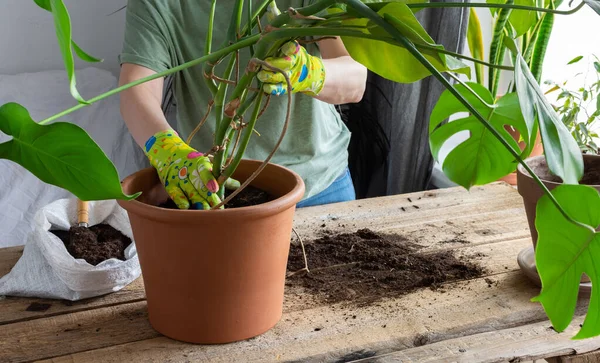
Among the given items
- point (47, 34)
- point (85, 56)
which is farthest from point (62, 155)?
point (47, 34)

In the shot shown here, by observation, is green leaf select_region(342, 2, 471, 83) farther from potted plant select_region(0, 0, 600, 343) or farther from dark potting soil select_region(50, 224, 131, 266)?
dark potting soil select_region(50, 224, 131, 266)

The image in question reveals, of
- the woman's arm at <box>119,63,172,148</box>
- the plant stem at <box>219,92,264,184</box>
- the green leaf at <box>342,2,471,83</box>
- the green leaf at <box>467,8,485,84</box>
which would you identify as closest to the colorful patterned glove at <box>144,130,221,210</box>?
the plant stem at <box>219,92,264,184</box>

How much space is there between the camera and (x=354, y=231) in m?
1.20

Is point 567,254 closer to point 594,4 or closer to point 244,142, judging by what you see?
point 594,4

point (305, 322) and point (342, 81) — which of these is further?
point (342, 81)

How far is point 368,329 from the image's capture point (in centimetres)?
88

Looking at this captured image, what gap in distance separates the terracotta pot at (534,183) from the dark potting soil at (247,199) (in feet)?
1.19

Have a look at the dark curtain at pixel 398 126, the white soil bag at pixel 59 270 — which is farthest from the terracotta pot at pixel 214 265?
the dark curtain at pixel 398 126

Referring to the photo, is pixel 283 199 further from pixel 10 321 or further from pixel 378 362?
pixel 10 321

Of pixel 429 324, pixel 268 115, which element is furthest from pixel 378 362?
pixel 268 115

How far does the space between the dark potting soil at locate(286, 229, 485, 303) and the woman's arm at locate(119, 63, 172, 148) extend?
384 millimetres

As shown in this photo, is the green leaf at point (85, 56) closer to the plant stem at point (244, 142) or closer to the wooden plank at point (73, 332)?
the plant stem at point (244, 142)

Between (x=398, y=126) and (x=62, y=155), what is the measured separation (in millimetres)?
1878

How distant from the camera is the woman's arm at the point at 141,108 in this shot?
131 cm
